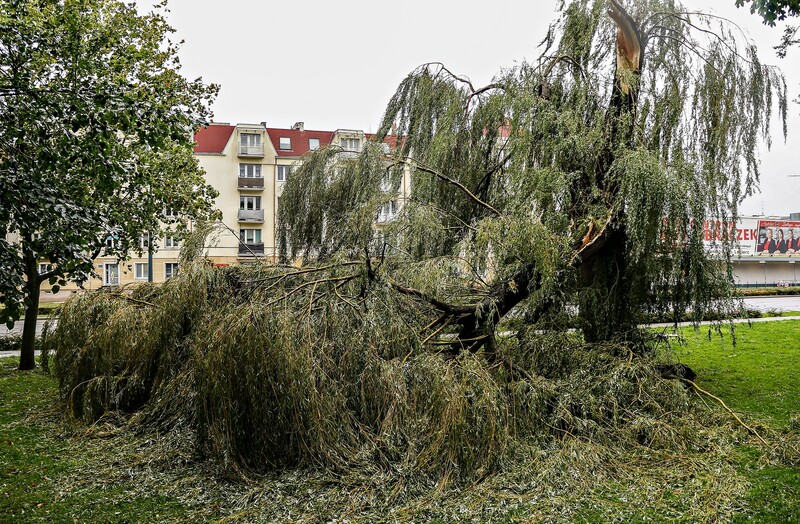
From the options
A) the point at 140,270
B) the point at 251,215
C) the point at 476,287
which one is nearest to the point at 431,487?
the point at 476,287

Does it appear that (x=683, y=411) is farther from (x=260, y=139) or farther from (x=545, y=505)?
(x=260, y=139)

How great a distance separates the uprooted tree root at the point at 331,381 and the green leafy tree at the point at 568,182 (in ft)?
2.24

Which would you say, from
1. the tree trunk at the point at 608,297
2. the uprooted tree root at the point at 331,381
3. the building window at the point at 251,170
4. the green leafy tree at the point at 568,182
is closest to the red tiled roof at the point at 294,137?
the building window at the point at 251,170

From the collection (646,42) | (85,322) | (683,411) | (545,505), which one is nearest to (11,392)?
(85,322)

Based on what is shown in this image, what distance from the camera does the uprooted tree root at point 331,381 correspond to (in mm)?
5719

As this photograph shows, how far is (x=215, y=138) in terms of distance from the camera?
121 feet

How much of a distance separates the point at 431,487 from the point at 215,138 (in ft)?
113

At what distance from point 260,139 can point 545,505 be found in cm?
3446

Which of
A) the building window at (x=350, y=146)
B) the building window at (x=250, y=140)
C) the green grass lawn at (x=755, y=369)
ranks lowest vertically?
the green grass lawn at (x=755, y=369)

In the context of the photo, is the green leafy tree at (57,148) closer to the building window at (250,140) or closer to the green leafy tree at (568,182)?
the green leafy tree at (568,182)

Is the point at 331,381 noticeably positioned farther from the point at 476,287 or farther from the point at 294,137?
the point at 294,137

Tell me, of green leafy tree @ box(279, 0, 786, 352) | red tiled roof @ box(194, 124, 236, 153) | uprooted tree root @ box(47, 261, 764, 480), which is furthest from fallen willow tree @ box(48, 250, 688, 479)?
red tiled roof @ box(194, 124, 236, 153)

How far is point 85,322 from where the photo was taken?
8.13 meters

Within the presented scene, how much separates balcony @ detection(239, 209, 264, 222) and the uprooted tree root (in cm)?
2851
